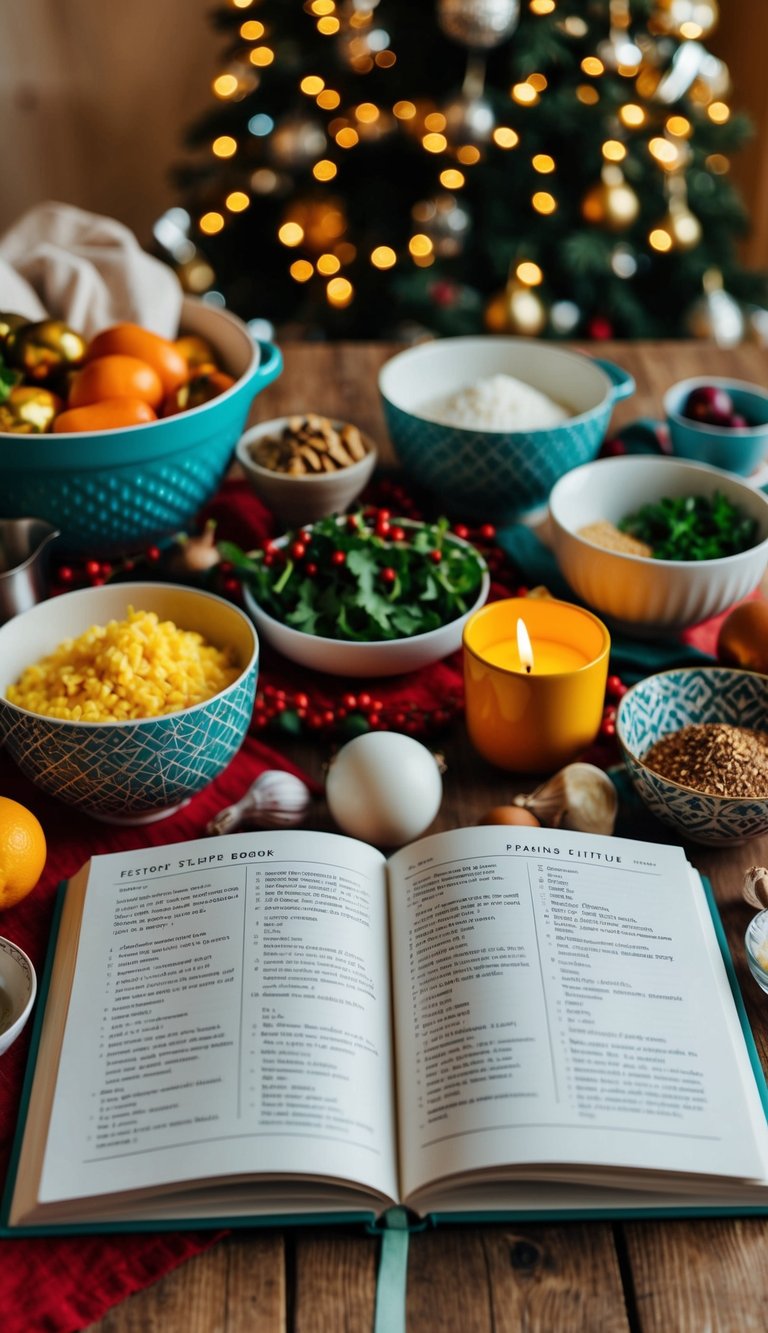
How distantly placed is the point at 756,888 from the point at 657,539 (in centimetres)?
49

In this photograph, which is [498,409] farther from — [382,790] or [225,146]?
[225,146]

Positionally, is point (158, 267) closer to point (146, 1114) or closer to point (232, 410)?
point (232, 410)

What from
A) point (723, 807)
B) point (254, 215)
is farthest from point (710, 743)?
point (254, 215)

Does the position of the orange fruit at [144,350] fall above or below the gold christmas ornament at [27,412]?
above

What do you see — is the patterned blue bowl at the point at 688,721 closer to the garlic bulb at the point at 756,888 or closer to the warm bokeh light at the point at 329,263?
the garlic bulb at the point at 756,888

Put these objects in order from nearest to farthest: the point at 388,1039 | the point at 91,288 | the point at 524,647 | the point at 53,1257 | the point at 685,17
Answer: the point at 53,1257
the point at 388,1039
the point at 524,647
the point at 91,288
the point at 685,17

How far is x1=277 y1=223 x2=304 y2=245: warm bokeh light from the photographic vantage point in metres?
2.60

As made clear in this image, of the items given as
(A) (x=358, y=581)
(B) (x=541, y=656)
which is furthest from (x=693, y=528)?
(A) (x=358, y=581)

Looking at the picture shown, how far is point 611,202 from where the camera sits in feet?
7.91

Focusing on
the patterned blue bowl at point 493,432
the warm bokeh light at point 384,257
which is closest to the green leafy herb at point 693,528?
the patterned blue bowl at point 493,432

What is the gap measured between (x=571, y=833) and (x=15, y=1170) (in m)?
0.47

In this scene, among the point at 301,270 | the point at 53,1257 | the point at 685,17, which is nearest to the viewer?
the point at 53,1257

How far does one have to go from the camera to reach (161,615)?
1.12 metres

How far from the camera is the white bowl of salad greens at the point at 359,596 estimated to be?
114 centimetres
